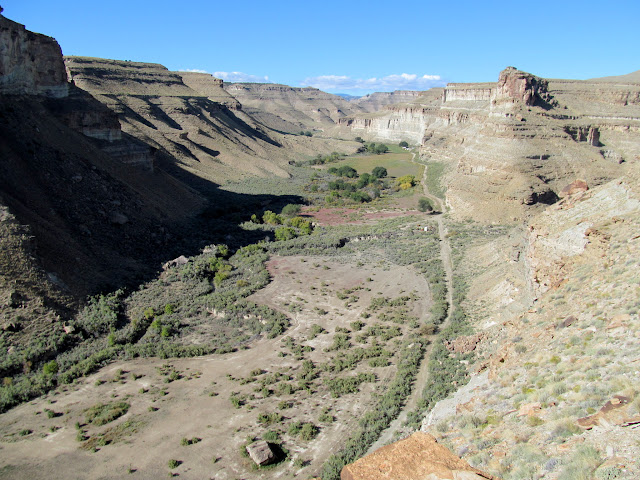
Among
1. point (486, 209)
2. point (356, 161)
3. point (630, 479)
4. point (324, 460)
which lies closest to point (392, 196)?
point (486, 209)

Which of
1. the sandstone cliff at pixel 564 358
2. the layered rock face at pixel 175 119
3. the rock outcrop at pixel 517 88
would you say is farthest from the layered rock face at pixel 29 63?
the rock outcrop at pixel 517 88

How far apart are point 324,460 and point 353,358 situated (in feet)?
22.6

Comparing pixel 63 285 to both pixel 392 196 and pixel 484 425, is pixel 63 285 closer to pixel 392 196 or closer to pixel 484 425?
pixel 484 425

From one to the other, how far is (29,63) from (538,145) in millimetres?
51008

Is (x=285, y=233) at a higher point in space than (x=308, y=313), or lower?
higher

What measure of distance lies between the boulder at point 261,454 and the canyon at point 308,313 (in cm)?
36

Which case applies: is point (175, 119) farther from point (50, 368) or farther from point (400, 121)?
point (400, 121)

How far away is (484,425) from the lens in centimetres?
1170

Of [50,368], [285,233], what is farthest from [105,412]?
[285,233]

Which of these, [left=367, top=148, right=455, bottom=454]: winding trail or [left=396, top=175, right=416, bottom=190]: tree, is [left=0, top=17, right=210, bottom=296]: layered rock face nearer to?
[left=367, top=148, right=455, bottom=454]: winding trail

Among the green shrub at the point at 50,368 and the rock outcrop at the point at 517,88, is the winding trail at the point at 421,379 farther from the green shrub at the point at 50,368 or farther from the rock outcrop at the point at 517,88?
the rock outcrop at the point at 517,88

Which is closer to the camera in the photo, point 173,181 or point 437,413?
point 437,413

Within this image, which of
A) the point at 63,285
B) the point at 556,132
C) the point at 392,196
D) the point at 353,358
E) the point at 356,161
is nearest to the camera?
the point at 353,358

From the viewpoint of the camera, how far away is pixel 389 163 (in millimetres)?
98688
